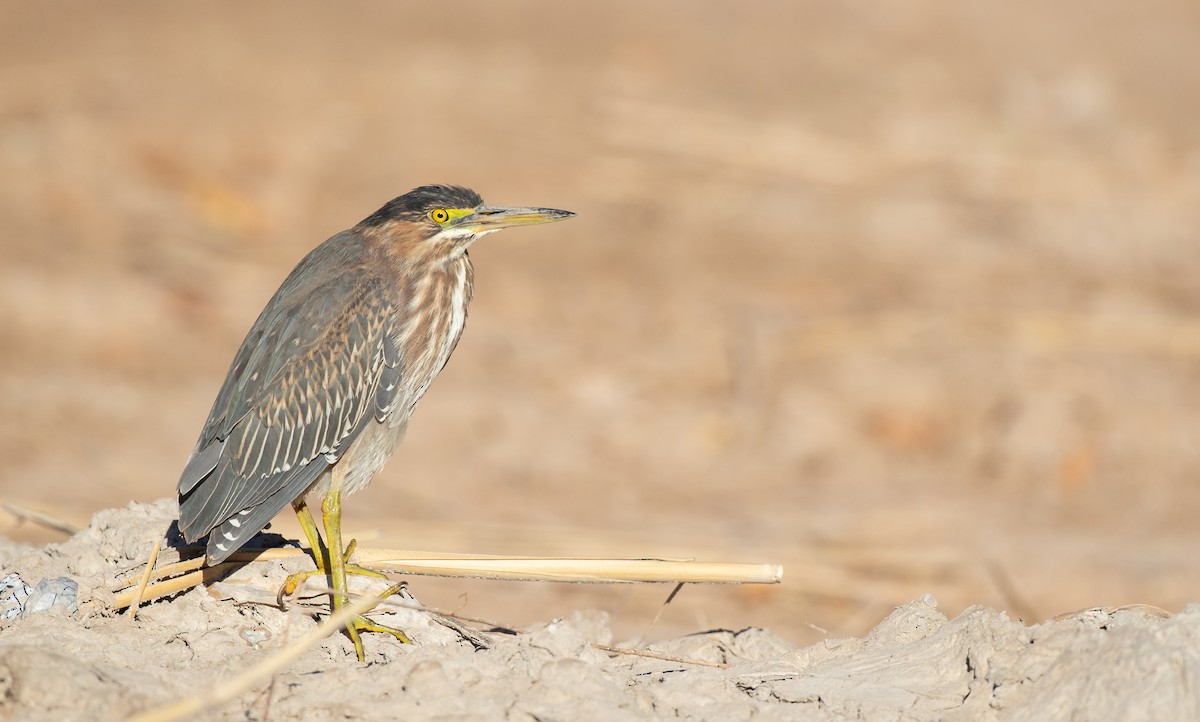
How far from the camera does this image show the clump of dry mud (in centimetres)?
342

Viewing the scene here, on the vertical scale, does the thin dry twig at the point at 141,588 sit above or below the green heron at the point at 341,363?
below

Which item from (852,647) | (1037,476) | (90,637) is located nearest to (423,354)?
(90,637)

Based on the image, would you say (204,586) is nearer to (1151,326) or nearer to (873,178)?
(1151,326)

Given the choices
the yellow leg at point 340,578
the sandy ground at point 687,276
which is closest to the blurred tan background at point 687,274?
the sandy ground at point 687,276

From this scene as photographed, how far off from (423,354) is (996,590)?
13.6 feet

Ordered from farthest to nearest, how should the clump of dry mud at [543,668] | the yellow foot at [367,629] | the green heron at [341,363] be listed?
1. the green heron at [341,363]
2. the yellow foot at [367,629]
3. the clump of dry mud at [543,668]

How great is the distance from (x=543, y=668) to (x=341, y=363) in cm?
144

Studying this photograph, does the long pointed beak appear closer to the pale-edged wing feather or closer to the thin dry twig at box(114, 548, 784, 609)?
the pale-edged wing feather

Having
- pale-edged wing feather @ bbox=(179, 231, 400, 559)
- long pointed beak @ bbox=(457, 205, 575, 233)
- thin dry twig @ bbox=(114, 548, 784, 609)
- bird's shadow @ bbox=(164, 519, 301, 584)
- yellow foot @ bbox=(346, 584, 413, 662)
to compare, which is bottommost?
yellow foot @ bbox=(346, 584, 413, 662)

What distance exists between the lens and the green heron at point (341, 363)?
14.8 ft

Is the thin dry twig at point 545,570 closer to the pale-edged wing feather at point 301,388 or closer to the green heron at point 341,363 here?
the green heron at point 341,363

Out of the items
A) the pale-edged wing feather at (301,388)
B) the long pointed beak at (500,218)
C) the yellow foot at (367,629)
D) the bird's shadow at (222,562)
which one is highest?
the long pointed beak at (500,218)

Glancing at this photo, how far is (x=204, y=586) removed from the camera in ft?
13.8

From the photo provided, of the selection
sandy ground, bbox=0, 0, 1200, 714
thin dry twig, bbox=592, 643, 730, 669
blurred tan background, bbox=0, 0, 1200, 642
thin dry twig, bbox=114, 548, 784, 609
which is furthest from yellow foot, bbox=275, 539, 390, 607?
blurred tan background, bbox=0, 0, 1200, 642
